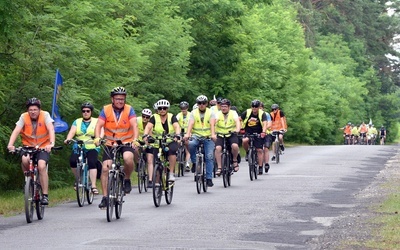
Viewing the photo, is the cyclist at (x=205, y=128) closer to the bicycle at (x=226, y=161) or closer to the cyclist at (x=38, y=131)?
the bicycle at (x=226, y=161)

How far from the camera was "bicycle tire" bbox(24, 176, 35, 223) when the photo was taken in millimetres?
17078

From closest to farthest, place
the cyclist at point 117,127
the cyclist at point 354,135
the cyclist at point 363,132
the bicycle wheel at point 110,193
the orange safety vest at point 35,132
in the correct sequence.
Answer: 1. the bicycle wheel at point 110,193
2. the cyclist at point 117,127
3. the orange safety vest at point 35,132
4. the cyclist at point 354,135
5. the cyclist at point 363,132

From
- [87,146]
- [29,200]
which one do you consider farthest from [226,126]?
[29,200]

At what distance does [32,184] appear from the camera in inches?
691

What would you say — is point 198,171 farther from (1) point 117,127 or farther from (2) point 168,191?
(1) point 117,127

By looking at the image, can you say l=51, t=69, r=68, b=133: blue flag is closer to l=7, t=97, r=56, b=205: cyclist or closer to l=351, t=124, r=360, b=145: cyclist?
l=7, t=97, r=56, b=205: cyclist

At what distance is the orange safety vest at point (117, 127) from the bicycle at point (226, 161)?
748 centimetres

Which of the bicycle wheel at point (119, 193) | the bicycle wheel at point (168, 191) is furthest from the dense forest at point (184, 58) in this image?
the bicycle wheel at point (119, 193)

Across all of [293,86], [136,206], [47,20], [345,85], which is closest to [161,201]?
[136,206]

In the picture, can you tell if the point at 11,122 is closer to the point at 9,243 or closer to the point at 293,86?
the point at 9,243

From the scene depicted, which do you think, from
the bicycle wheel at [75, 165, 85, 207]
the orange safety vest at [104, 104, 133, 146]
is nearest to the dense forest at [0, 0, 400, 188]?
the bicycle wheel at [75, 165, 85, 207]

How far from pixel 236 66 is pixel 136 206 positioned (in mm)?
34283

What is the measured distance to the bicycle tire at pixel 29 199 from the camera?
17078mm

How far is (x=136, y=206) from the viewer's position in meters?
20.3
